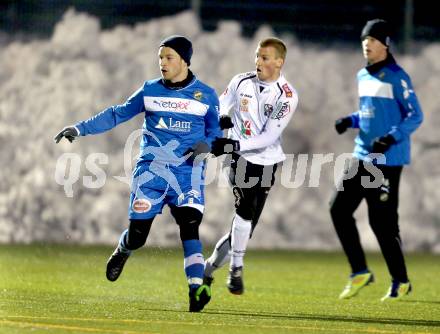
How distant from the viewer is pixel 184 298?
→ 10344mm

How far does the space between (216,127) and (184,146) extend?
0.95 feet

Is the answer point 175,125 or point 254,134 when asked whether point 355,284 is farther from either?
point 175,125

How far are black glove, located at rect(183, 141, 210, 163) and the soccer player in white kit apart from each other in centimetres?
86

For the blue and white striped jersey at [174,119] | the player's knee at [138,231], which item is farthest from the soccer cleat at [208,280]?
the blue and white striped jersey at [174,119]

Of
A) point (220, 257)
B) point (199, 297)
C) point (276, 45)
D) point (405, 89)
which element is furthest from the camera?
point (405, 89)

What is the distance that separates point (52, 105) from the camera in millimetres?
16609

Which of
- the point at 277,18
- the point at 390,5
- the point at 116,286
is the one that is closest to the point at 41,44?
the point at 277,18

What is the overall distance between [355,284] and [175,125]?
8.29ft

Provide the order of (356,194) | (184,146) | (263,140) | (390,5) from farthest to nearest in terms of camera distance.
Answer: (390,5) → (356,194) → (263,140) → (184,146)

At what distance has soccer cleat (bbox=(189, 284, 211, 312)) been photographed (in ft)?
30.0

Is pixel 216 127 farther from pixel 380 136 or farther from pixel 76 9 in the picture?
pixel 76 9

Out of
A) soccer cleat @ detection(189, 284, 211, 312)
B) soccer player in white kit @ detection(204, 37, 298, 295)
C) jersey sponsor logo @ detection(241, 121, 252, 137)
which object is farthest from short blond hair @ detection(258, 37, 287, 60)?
soccer cleat @ detection(189, 284, 211, 312)

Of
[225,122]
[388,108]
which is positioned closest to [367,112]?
[388,108]

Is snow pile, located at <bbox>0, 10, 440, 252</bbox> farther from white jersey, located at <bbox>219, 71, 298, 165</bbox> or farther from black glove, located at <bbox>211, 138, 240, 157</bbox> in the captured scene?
black glove, located at <bbox>211, 138, 240, 157</bbox>
